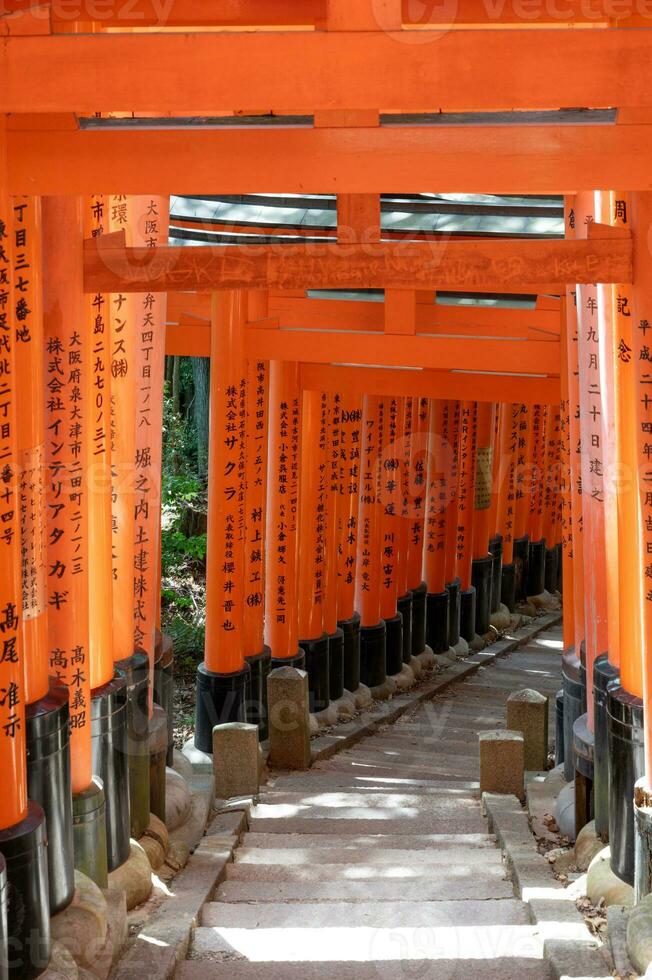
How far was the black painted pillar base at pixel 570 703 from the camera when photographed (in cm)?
679

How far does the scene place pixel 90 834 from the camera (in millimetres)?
4762

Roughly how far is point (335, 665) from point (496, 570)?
178 inches

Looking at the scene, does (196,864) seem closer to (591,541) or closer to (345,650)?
(591,541)

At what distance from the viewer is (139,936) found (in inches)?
179

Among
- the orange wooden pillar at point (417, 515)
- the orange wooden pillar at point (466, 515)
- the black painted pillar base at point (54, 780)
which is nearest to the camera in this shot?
the black painted pillar base at point (54, 780)

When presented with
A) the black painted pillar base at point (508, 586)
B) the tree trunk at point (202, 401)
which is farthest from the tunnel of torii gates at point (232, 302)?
the tree trunk at point (202, 401)

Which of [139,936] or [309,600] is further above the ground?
[309,600]

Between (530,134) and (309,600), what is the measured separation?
20.7 feet

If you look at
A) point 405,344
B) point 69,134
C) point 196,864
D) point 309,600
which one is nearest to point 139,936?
point 196,864

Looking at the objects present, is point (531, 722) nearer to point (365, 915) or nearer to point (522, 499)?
point (365, 915)

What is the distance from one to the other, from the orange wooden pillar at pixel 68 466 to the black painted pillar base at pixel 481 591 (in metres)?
9.12

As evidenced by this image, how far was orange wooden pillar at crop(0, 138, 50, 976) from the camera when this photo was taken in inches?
150

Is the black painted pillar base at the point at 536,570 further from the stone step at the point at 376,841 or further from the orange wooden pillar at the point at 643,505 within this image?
the orange wooden pillar at the point at 643,505

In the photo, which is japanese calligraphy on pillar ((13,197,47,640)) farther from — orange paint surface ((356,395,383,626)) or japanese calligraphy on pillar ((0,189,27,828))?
orange paint surface ((356,395,383,626))
